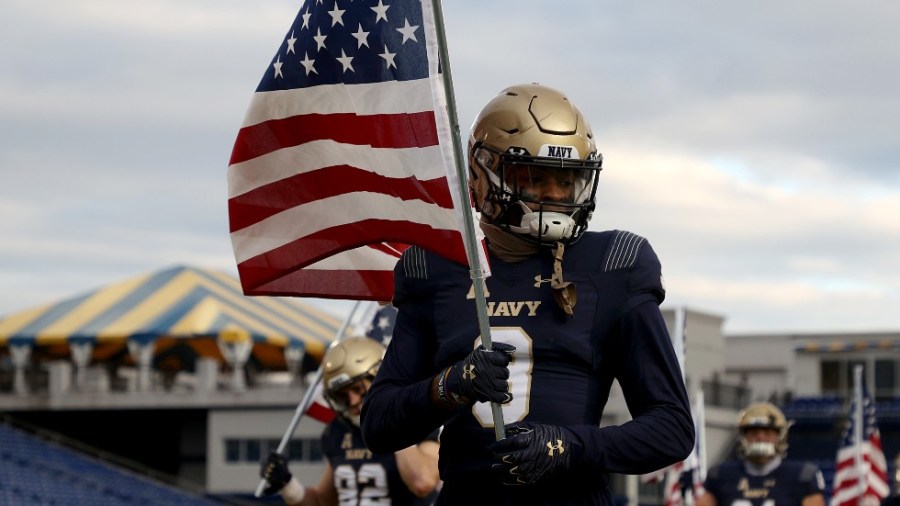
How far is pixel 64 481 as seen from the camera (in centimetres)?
3612

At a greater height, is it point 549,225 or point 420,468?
point 549,225

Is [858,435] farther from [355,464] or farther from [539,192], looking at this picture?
[539,192]

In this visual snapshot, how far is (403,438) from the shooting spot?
3.96 meters

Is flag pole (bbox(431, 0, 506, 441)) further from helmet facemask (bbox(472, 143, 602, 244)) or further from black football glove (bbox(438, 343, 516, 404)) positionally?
helmet facemask (bbox(472, 143, 602, 244))

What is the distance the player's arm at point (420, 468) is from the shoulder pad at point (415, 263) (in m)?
4.35

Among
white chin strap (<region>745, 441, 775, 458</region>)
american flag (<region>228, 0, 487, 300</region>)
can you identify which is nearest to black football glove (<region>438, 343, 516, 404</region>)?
american flag (<region>228, 0, 487, 300</region>)

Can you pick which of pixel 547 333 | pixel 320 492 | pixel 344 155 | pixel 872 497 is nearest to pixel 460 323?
pixel 547 333

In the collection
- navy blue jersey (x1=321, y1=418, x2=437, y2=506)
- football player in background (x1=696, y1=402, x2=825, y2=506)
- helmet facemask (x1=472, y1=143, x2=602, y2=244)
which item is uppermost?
helmet facemask (x1=472, y1=143, x2=602, y2=244)

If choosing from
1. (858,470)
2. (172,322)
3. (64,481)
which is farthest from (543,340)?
(172,322)

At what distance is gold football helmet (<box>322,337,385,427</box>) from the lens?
8953 mm

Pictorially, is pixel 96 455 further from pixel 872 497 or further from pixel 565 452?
pixel 565 452

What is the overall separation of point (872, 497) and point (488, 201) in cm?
1451

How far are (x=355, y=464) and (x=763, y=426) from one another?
5.33 m

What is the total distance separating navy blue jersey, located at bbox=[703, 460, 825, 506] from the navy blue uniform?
29.7 ft
